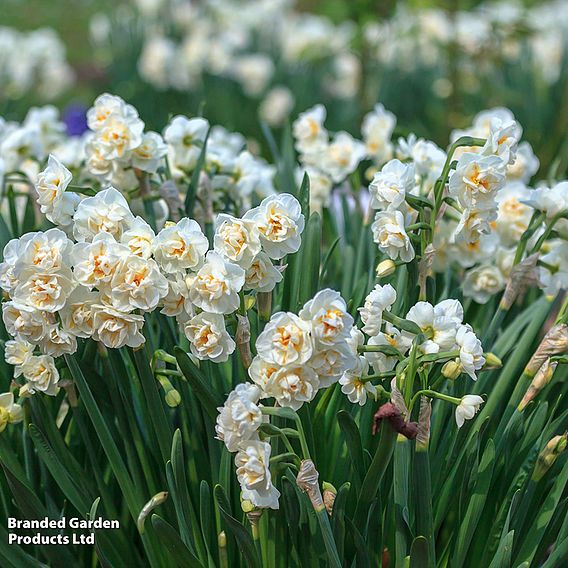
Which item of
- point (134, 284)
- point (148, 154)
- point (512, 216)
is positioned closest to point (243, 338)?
point (134, 284)

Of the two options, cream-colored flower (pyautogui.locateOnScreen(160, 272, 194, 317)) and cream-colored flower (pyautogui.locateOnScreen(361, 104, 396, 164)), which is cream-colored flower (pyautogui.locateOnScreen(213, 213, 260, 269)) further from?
cream-colored flower (pyautogui.locateOnScreen(361, 104, 396, 164))

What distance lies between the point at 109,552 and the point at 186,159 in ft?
2.88

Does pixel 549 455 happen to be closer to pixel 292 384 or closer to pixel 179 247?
pixel 292 384

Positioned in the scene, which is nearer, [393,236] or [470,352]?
[470,352]

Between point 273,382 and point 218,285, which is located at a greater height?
point 218,285

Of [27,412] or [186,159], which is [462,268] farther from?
[27,412]

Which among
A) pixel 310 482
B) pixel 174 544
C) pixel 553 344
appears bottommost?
pixel 174 544

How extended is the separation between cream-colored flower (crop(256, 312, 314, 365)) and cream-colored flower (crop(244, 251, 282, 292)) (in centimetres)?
14

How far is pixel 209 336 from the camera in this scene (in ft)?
3.76

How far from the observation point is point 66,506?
56.9 inches

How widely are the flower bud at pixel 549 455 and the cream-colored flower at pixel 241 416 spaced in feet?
1.62

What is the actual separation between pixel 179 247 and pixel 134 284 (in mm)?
87

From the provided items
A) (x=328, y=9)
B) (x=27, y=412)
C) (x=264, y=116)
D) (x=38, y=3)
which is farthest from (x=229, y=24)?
(x=38, y=3)

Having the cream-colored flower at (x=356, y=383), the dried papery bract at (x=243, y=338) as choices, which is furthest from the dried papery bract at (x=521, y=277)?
the dried papery bract at (x=243, y=338)
